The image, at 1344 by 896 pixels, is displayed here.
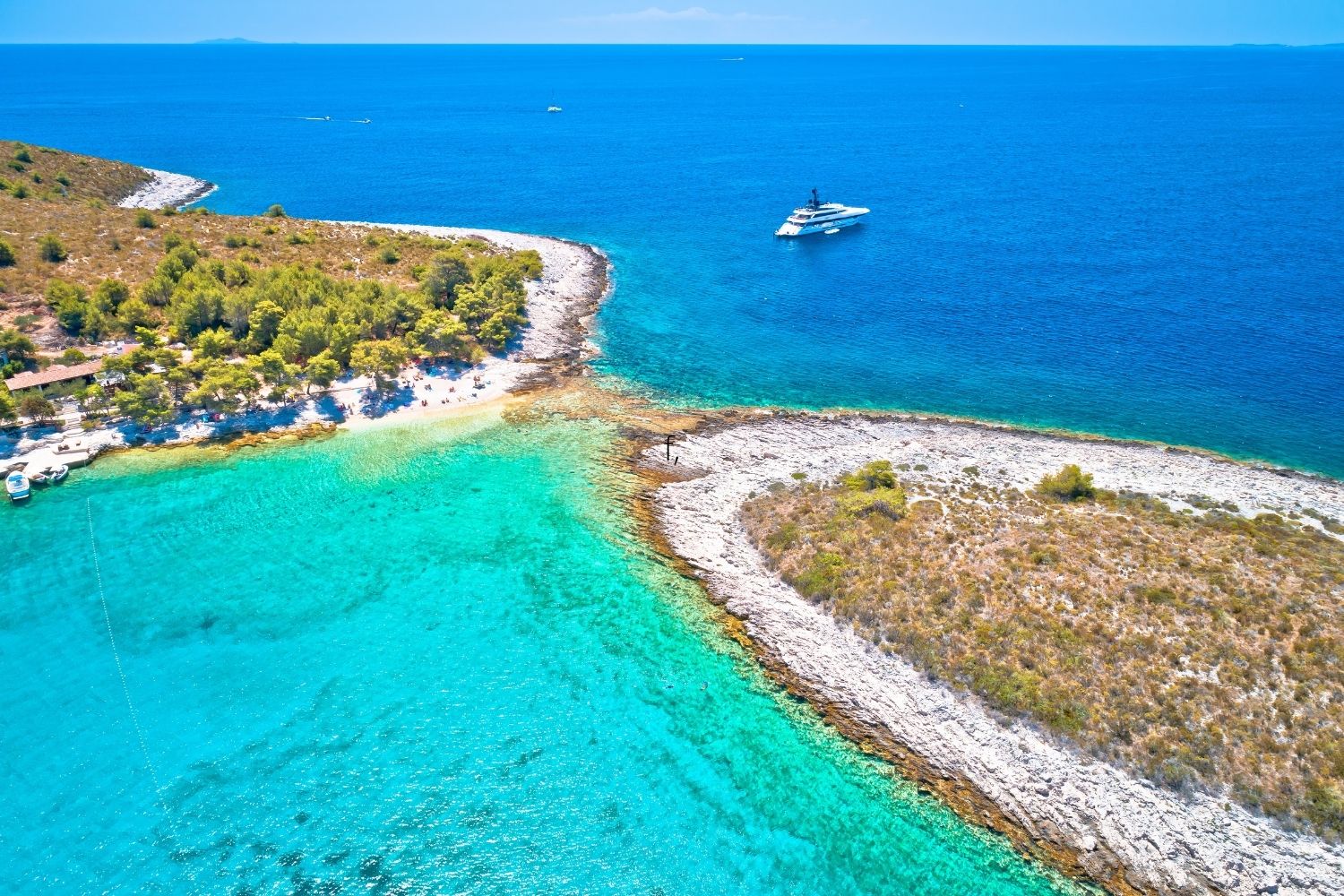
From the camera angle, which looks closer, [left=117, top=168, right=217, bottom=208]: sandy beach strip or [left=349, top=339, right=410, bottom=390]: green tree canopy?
[left=349, top=339, right=410, bottom=390]: green tree canopy

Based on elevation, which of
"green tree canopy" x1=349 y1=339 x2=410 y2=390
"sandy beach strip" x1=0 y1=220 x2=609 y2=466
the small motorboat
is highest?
"green tree canopy" x1=349 y1=339 x2=410 y2=390

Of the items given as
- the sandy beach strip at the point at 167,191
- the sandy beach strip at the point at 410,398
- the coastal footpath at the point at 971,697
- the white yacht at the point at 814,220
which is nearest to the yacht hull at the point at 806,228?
the white yacht at the point at 814,220

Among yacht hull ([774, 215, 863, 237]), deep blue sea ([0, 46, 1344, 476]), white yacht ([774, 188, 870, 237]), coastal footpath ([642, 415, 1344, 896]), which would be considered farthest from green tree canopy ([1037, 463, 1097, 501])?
white yacht ([774, 188, 870, 237])

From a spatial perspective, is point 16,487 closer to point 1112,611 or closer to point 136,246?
point 136,246

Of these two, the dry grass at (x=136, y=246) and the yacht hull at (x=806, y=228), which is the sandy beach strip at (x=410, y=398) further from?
the yacht hull at (x=806, y=228)

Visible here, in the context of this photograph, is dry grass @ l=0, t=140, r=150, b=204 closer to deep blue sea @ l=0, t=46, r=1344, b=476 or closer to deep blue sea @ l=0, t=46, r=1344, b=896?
deep blue sea @ l=0, t=46, r=1344, b=476

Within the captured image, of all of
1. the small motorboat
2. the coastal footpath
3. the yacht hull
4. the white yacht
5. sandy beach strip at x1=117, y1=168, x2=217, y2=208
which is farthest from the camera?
sandy beach strip at x1=117, y1=168, x2=217, y2=208
